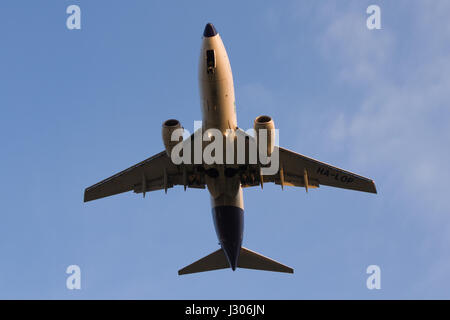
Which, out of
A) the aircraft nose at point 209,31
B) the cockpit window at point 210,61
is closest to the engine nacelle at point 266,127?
the cockpit window at point 210,61

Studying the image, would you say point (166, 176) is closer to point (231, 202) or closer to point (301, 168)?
point (231, 202)

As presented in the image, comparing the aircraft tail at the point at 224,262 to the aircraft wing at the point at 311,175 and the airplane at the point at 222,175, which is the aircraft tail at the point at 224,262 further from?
the aircraft wing at the point at 311,175

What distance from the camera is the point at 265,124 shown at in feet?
80.5

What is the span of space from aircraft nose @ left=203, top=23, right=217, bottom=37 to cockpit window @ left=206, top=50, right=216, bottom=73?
89 cm

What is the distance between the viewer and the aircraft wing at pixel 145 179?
2982 centimetres

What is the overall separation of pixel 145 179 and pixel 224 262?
267 inches

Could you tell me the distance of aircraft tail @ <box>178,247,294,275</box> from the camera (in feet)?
103

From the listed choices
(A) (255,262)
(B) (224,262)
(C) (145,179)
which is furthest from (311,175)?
(C) (145,179)

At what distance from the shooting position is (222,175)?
28.4 m

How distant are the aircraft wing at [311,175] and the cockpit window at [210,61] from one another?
664 cm

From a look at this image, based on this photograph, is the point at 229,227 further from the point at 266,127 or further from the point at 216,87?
the point at 216,87

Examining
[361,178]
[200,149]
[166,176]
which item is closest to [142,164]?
[166,176]

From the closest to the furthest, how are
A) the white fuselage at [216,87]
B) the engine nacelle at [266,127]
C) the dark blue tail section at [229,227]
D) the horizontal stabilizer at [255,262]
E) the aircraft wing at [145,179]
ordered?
the engine nacelle at [266,127]
the white fuselage at [216,87]
the dark blue tail section at [229,227]
the aircraft wing at [145,179]
the horizontal stabilizer at [255,262]

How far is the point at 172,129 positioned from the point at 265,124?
441 centimetres
